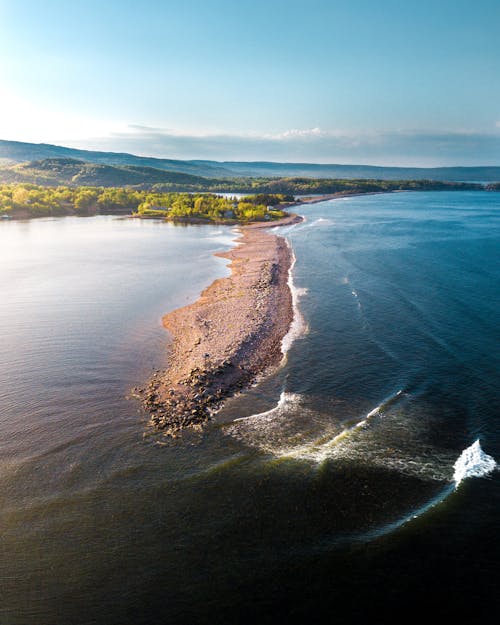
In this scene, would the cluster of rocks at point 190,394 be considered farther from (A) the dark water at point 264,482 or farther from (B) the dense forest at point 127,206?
(B) the dense forest at point 127,206

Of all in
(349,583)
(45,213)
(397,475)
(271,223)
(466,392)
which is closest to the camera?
(349,583)

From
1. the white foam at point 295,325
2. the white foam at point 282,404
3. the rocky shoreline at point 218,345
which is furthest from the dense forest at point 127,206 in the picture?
the white foam at point 282,404

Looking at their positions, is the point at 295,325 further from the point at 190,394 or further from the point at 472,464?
the point at 472,464

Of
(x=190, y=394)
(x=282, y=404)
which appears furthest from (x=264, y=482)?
(x=190, y=394)

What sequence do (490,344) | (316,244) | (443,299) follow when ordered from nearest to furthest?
(490,344), (443,299), (316,244)

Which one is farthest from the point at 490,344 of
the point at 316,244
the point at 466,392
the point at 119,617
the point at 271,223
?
the point at 271,223

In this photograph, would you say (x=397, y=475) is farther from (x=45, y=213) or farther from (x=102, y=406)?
(x=45, y=213)
